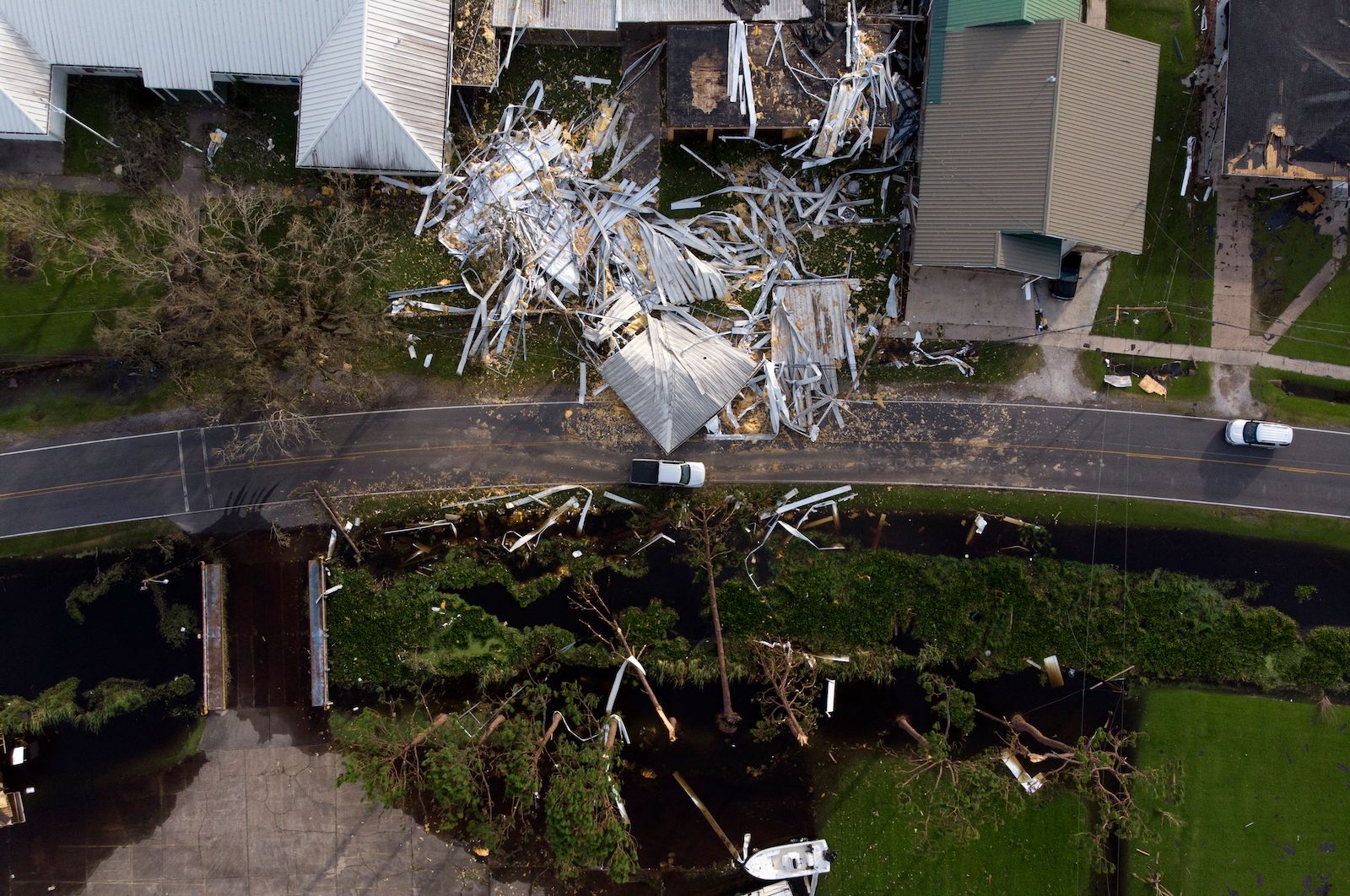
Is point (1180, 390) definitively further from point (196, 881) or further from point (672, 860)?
point (196, 881)

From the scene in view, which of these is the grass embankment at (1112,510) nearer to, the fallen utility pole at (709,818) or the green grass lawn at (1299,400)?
the green grass lawn at (1299,400)

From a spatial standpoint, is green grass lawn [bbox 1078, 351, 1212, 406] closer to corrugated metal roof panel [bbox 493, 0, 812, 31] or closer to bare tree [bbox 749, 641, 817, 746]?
bare tree [bbox 749, 641, 817, 746]

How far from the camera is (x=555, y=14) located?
63.5 feet

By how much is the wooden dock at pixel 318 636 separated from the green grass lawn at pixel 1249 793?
23293 millimetres

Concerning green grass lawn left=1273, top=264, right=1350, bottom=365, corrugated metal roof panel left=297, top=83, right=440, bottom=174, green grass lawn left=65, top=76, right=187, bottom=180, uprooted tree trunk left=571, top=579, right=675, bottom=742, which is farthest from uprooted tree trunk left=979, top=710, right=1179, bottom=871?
green grass lawn left=65, top=76, right=187, bottom=180

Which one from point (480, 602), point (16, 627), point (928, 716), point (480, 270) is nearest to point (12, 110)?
point (480, 270)

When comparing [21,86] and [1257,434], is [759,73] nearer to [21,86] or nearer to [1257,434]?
[1257,434]

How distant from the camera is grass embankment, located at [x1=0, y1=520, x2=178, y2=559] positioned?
19891mm

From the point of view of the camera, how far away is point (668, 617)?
20188mm

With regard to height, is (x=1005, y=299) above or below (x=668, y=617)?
above

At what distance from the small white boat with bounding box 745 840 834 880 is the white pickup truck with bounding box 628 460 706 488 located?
34.7 ft

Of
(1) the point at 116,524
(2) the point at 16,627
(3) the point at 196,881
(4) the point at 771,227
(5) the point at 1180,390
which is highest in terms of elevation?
(4) the point at 771,227

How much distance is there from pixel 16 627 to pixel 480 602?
12924 millimetres

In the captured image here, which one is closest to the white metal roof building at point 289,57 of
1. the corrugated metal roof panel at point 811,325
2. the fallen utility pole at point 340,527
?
Result: the fallen utility pole at point 340,527
